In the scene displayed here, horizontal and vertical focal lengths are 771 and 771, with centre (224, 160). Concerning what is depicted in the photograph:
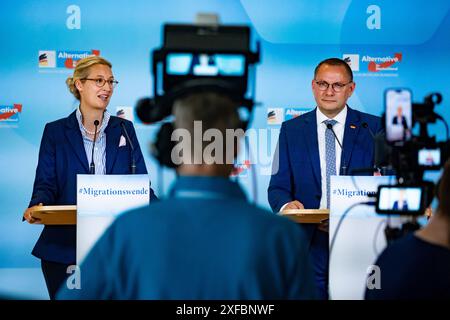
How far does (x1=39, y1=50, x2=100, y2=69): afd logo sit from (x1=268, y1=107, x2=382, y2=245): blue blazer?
1519 millimetres

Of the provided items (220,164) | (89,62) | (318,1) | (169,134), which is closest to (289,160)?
(318,1)

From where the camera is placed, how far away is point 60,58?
5406 mm

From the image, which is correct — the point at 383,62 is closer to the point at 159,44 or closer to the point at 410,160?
the point at 159,44

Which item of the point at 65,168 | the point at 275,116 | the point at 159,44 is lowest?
the point at 65,168

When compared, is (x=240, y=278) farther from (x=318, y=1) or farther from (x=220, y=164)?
(x=318, y=1)

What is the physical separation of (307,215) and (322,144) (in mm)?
664

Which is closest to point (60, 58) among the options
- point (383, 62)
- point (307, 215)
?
point (307, 215)

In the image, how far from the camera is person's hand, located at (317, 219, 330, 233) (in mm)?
4730

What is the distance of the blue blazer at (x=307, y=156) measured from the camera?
5125mm

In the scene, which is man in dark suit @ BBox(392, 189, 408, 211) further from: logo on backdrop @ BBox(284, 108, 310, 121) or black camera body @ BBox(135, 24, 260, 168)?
logo on backdrop @ BBox(284, 108, 310, 121)

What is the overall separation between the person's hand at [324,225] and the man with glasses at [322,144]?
141 millimetres

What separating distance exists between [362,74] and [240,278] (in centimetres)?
362

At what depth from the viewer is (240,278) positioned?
86.4 inches

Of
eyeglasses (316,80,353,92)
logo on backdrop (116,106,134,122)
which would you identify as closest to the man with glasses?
eyeglasses (316,80,353,92)
